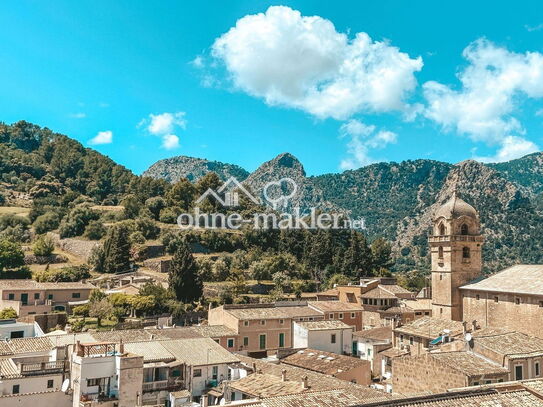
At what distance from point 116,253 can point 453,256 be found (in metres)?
41.1

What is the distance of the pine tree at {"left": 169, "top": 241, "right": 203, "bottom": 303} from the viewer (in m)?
53.9

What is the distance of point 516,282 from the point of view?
123 ft

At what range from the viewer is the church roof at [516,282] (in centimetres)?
3588

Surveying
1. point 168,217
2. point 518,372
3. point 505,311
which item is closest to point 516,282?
point 505,311

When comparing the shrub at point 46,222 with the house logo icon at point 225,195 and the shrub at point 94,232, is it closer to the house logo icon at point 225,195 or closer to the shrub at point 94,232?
the shrub at point 94,232

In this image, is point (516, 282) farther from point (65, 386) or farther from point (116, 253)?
point (116, 253)

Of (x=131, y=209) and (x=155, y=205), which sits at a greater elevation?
(x=155, y=205)

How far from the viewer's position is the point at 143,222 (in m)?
78.9

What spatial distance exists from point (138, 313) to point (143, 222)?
31.0 meters

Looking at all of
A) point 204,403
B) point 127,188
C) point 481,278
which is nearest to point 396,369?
point 204,403

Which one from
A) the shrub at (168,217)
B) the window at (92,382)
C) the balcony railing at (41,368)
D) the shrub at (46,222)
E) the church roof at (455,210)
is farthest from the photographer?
the shrub at (168,217)

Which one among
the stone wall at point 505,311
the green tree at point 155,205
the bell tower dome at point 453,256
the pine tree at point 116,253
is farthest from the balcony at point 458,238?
the green tree at point 155,205

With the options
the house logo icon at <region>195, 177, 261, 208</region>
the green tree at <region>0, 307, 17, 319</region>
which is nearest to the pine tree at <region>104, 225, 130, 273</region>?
the green tree at <region>0, 307, 17, 319</region>

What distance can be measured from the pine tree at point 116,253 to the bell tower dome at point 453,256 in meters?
39.0
